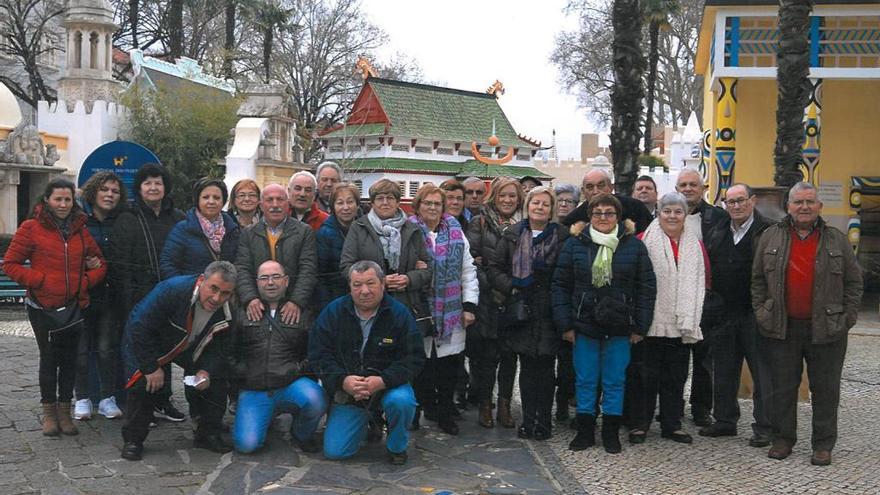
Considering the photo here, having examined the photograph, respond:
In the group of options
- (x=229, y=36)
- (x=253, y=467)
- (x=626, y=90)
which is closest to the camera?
(x=253, y=467)

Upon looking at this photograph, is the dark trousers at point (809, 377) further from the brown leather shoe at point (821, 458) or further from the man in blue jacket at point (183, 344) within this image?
the man in blue jacket at point (183, 344)

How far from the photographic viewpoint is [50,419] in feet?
20.4

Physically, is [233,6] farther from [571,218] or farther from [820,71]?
[571,218]

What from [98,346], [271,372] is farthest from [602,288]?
[98,346]

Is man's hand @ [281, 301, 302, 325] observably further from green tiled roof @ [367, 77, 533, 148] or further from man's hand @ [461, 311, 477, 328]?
green tiled roof @ [367, 77, 533, 148]

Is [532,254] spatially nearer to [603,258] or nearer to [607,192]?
[603,258]

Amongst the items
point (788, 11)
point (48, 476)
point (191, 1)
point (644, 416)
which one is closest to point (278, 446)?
point (48, 476)

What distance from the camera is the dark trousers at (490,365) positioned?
22.3 ft

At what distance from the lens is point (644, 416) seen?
259 inches

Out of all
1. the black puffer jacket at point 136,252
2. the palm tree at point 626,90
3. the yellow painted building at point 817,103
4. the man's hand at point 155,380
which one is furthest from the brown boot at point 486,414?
the yellow painted building at point 817,103

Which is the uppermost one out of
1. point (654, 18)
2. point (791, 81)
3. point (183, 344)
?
point (654, 18)

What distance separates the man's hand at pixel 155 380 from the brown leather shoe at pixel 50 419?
0.98 m

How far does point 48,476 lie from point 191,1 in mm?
32570

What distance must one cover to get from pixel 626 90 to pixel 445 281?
4.26 m
